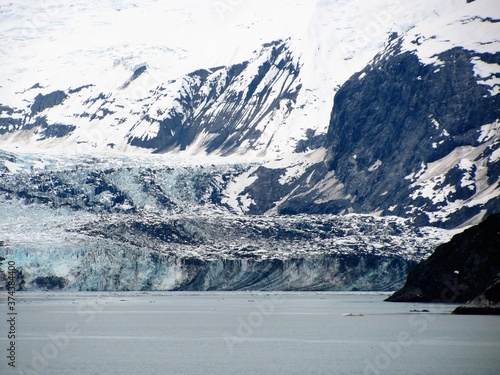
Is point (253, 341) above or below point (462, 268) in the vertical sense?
above

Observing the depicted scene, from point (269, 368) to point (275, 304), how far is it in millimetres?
86426

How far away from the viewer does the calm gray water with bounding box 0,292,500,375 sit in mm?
72500

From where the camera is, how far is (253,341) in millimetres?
93125

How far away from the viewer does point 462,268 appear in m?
128

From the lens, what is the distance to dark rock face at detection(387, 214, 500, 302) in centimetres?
12525

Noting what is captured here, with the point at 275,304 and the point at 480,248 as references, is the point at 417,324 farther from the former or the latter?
the point at 275,304

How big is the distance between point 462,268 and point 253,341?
43.1 meters

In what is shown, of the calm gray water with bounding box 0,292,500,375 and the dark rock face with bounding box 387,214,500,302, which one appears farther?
the dark rock face with bounding box 387,214,500,302

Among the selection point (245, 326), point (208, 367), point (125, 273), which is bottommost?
point (125, 273)

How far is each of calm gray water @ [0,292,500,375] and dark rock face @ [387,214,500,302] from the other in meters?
2.93

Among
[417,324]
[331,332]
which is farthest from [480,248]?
[331,332]

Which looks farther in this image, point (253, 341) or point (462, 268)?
point (462, 268)

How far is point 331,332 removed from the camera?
329 feet

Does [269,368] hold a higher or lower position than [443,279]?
higher
